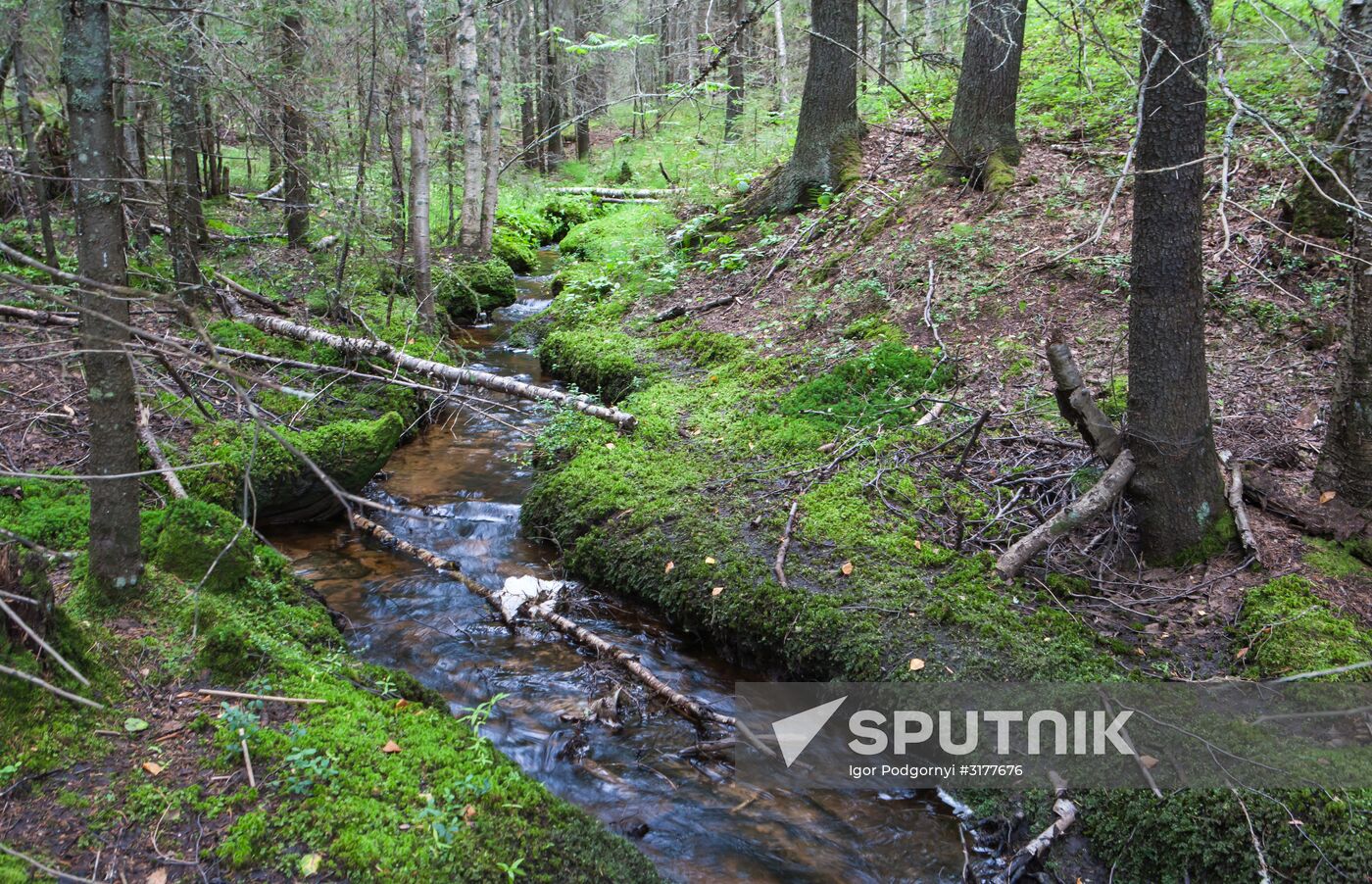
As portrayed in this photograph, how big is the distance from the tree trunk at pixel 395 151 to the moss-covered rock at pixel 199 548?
18.6ft

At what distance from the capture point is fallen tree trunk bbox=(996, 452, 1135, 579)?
15.4 feet

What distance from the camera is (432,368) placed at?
7910 mm

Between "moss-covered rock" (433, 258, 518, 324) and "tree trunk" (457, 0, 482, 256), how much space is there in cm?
59

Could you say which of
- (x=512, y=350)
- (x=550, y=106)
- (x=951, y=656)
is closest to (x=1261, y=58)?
(x=951, y=656)

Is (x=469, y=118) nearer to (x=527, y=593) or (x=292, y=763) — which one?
(x=527, y=593)

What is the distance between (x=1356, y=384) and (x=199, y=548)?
259 inches

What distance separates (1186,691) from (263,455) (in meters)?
6.72

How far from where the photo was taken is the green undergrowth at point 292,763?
9.53ft

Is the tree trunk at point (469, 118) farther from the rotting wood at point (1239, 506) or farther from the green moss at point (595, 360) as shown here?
the rotting wood at point (1239, 506)

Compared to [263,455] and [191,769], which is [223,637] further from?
[263,455]

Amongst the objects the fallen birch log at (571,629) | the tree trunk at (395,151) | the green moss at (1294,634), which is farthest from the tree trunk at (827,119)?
the green moss at (1294,634)

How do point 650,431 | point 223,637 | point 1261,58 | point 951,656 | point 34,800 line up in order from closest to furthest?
1. point 34,800
2. point 223,637
3. point 951,656
4. point 650,431
5. point 1261,58

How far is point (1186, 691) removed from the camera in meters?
3.94

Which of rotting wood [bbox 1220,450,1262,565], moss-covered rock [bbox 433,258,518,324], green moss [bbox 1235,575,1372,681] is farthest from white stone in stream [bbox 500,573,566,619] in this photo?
moss-covered rock [bbox 433,258,518,324]
